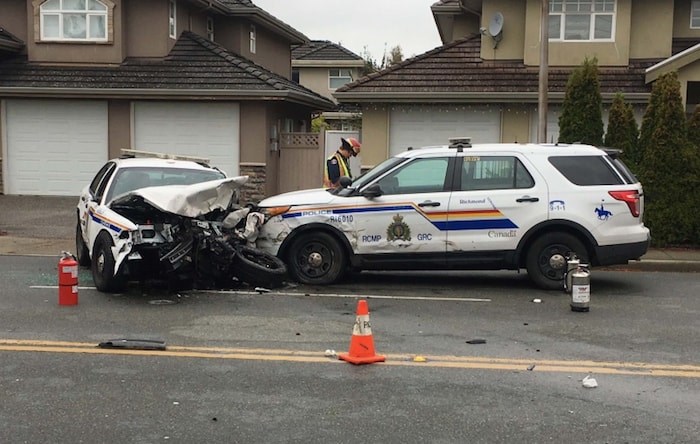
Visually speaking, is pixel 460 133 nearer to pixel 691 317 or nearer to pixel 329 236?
pixel 329 236

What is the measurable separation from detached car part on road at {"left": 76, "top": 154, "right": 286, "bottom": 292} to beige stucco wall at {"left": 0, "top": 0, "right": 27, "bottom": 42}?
43.4 feet

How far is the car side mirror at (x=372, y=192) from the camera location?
33.0 feet

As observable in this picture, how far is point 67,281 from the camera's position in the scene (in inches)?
341

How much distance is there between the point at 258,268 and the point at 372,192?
175 cm

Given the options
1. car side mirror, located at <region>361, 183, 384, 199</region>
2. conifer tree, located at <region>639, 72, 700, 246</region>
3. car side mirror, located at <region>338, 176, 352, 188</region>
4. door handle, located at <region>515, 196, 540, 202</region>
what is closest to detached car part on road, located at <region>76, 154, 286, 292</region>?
car side mirror, located at <region>338, 176, 352, 188</region>

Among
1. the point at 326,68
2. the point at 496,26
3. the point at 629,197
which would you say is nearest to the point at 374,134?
the point at 496,26

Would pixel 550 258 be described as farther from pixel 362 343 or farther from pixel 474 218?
pixel 362 343

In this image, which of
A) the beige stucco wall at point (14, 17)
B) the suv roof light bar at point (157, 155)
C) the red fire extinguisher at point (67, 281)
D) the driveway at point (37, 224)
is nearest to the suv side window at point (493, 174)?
the suv roof light bar at point (157, 155)

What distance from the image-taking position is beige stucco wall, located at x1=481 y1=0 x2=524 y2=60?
64.5 feet

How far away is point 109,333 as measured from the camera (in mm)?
7477

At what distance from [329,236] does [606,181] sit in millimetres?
3620

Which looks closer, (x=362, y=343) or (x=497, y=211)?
(x=362, y=343)

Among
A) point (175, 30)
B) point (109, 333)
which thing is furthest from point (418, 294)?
point (175, 30)

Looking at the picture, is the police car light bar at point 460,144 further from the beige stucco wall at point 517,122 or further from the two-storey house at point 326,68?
the two-storey house at point 326,68
